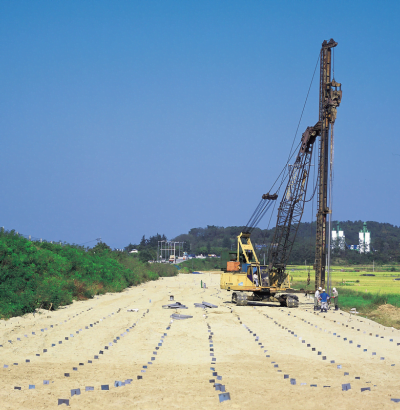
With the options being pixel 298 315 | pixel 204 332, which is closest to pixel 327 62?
pixel 298 315

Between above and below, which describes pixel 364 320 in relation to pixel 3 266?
below

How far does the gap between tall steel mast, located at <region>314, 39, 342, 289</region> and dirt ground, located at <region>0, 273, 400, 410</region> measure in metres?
9.24

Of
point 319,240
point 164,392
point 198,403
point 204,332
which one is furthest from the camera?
point 319,240

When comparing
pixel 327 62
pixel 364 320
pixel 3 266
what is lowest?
pixel 364 320

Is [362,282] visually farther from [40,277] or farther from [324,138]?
[40,277]

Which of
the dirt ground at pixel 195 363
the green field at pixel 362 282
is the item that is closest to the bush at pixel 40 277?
the dirt ground at pixel 195 363

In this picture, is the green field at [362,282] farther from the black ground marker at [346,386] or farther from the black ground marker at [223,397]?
the black ground marker at [223,397]

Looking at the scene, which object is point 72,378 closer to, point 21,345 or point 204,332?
point 21,345

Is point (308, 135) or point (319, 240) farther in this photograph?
Result: point (308, 135)

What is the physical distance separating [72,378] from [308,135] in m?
33.9

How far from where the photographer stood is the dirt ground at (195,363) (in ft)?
28.6

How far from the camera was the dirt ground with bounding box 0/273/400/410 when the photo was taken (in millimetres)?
8711

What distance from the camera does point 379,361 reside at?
41.0 feet

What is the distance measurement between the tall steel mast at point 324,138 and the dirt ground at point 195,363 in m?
9.24
